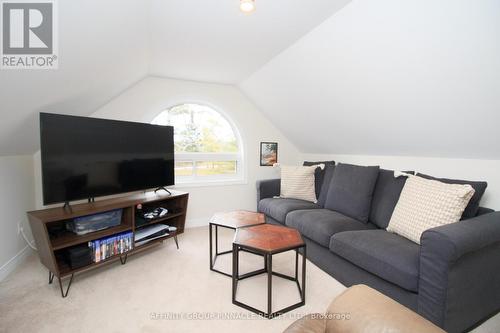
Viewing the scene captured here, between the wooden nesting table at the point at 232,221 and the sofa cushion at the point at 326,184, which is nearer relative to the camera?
the wooden nesting table at the point at 232,221

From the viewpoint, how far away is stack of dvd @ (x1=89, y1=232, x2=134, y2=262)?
80.7 inches

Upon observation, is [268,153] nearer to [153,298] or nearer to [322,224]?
[322,224]

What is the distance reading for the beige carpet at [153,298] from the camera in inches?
61.3

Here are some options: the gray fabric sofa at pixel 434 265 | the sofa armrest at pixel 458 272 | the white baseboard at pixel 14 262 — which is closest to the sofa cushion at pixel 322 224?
the gray fabric sofa at pixel 434 265

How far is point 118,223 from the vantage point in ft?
7.74

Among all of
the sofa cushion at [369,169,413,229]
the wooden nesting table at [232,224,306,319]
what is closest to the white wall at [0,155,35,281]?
the wooden nesting table at [232,224,306,319]

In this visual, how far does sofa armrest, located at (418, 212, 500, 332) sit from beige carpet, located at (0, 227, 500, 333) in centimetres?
26

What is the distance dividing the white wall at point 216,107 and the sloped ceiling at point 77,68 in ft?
2.05

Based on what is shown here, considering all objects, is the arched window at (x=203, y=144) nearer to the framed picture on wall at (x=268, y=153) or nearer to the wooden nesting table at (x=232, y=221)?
the framed picture on wall at (x=268, y=153)

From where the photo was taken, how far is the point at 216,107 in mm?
3668

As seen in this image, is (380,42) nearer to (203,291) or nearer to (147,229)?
(203,291)

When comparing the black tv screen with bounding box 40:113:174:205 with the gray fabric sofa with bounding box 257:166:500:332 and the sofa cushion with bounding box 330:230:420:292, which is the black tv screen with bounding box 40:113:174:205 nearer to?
the gray fabric sofa with bounding box 257:166:500:332

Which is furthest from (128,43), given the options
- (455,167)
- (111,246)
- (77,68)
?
(455,167)

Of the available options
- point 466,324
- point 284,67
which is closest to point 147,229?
point 284,67
